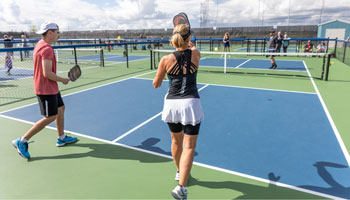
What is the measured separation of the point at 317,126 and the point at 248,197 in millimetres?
3190

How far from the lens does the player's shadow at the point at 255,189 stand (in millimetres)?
3123

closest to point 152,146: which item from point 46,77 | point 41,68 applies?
point 46,77

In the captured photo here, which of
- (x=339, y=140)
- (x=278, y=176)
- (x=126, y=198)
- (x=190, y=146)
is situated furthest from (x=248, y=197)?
(x=339, y=140)

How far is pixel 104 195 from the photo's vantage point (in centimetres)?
318

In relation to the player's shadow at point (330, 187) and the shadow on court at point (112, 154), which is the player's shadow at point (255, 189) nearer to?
the player's shadow at point (330, 187)

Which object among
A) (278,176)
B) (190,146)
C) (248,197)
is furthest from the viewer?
(278,176)

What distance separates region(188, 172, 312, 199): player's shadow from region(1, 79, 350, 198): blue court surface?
15 centimetres

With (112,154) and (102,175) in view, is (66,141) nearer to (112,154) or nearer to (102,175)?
(112,154)

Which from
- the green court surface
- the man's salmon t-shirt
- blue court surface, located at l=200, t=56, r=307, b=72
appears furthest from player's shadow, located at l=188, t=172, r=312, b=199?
blue court surface, located at l=200, t=56, r=307, b=72

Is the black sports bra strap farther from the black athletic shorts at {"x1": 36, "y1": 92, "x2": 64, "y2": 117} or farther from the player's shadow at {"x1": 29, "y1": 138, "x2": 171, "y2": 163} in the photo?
the black athletic shorts at {"x1": 36, "y1": 92, "x2": 64, "y2": 117}

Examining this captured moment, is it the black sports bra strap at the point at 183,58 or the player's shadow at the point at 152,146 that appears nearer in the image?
the black sports bra strap at the point at 183,58

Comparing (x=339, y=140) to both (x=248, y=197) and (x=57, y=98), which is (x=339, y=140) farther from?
(x=57, y=98)

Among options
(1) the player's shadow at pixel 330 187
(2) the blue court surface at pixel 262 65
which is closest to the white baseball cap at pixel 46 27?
(1) the player's shadow at pixel 330 187

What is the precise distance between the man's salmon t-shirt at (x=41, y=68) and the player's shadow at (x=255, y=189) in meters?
2.56
